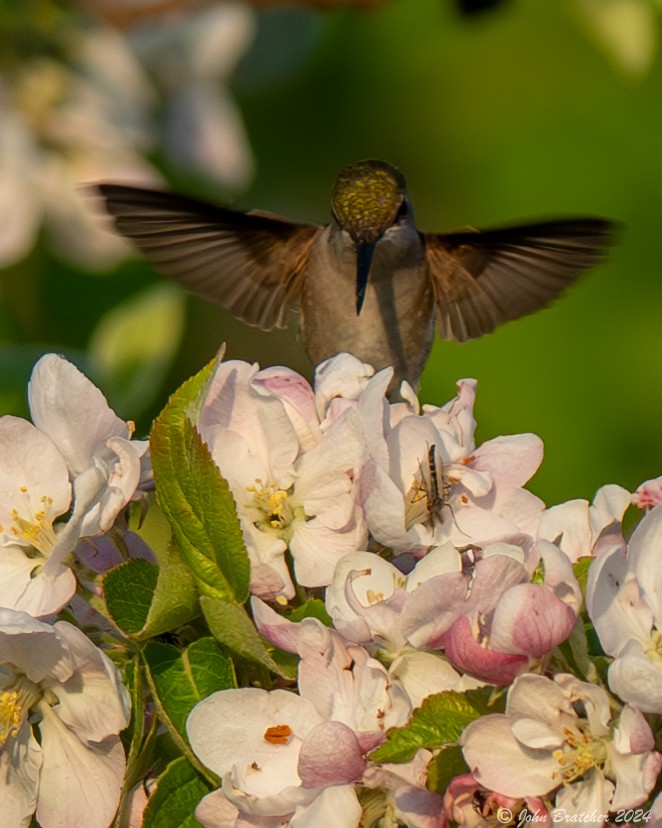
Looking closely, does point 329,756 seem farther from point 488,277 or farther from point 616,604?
point 488,277

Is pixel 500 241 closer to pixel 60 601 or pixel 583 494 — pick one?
pixel 60 601

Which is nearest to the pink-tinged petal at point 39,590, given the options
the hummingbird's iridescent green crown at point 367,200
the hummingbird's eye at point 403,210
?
the hummingbird's iridescent green crown at point 367,200

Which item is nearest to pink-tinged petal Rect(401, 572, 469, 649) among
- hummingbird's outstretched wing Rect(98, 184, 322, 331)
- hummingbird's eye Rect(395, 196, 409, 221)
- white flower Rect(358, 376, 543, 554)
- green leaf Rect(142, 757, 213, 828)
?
white flower Rect(358, 376, 543, 554)

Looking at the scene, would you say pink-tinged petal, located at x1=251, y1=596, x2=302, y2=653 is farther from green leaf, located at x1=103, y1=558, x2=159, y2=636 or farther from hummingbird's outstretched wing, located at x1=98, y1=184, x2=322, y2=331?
hummingbird's outstretched wing, located at x1=98, y1=184, x2=322, y2=331

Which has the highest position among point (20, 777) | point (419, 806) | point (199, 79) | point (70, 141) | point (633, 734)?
point (199, 79)

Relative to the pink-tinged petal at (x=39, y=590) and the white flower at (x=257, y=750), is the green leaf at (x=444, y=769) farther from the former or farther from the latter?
the pink-tinged petal at (x=39, y=590)

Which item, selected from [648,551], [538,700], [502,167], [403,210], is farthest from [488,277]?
[502,167]

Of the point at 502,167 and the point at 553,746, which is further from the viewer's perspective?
the point at 502,167
